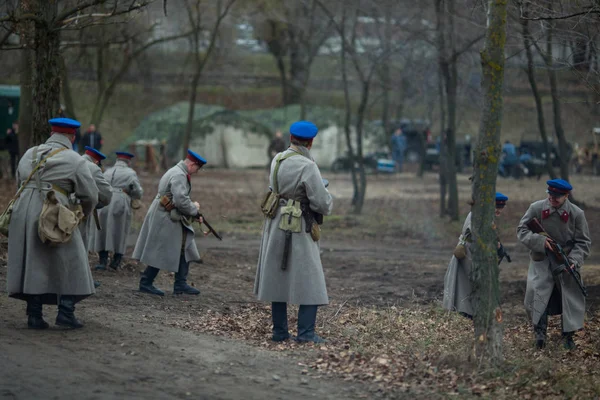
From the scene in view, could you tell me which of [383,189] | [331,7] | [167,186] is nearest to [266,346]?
[167,186]

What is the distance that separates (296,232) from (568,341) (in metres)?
3.83

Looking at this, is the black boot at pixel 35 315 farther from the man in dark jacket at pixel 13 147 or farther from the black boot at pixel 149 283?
the man in dark jacket at pixel 13 147

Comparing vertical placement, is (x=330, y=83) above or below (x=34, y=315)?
above

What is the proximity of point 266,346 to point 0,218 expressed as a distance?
2.75 meters

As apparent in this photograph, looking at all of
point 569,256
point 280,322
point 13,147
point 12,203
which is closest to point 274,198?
point 280,322

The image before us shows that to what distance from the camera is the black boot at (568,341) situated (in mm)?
10234

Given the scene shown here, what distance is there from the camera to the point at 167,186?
37.6 feet

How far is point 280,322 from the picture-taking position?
8.74 meters

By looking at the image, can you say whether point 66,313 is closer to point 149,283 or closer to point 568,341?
point 149,283

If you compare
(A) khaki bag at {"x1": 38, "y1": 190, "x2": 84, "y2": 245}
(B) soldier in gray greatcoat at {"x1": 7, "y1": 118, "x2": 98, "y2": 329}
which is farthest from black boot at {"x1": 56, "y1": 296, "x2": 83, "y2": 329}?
(A) khaki bag at {"x1": 38, "y1": 190, "x2": 84, "y2": 245}

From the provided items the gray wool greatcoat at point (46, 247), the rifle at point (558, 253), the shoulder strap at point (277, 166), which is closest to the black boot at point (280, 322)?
the shoulder strap at point (277, 166)

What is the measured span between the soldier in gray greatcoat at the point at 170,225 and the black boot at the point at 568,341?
15.3 ft

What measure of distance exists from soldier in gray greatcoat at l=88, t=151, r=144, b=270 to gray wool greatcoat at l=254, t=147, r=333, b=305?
5346 millimetres

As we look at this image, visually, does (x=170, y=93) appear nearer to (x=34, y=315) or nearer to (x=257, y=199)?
(x=257, y=199)
